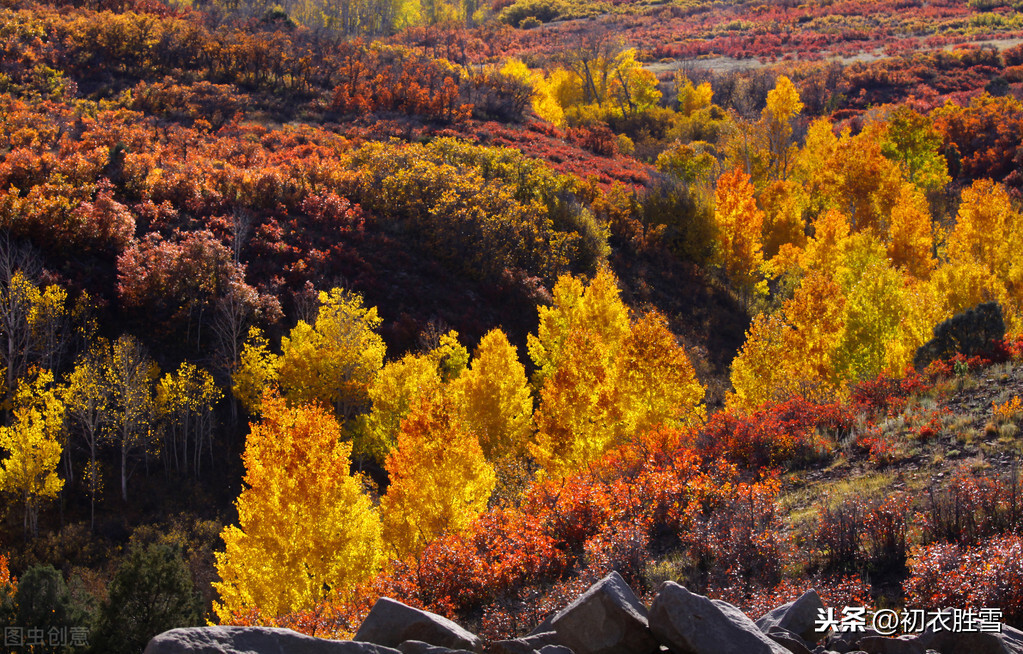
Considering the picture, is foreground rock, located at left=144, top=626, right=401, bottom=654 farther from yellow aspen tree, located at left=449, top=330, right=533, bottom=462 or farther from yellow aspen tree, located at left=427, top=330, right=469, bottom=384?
yellow aspen tree, located at left=427, top=330, right=469, bottom=384

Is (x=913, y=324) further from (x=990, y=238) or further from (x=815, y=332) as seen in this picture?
(x=990, y=238)

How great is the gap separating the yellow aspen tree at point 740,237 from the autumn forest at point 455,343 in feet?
0.95

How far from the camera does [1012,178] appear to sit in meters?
65.7

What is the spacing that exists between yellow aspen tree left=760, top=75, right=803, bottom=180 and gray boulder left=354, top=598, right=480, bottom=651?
237 feet

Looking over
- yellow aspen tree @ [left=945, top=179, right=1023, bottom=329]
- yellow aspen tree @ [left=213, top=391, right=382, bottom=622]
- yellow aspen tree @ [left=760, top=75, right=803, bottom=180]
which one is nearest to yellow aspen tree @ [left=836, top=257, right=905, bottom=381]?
yellow aspen tree @ [left=945, top=179, right=1023, bottom=329]

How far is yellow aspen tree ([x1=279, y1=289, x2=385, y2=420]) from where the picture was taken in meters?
36.1

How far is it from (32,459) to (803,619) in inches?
1180

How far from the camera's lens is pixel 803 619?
9711mm

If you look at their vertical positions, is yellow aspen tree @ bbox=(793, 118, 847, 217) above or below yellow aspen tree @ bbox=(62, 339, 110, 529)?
above

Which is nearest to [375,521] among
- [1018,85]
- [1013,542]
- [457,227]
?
[1013,542]

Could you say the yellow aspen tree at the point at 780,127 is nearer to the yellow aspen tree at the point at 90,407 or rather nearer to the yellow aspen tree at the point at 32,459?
the yellow aspen tree at the point at 90,407

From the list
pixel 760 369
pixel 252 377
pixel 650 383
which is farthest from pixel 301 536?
pixel 760 369

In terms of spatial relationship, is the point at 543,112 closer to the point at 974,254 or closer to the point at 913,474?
the point at 974,254

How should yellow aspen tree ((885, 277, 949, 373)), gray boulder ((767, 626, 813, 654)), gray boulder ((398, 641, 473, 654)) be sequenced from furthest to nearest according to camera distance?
1. yellow aspen tree ((885, 277, 949, 373))
2. gray boulder ((767, 626, 813, 654))
3. gray boulder ((398, 641, 473, 654))
